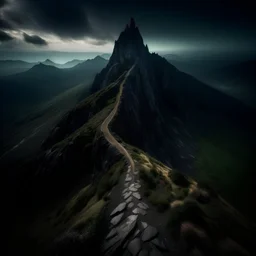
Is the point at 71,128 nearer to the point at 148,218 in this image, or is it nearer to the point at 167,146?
the point at 167,146

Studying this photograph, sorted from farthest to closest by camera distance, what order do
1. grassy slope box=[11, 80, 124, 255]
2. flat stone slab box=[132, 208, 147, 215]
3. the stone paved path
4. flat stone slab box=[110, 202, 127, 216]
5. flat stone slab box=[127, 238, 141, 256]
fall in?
grassy slope box=[11, 80, 124, 255]
flat stone slab box=[110, 202, 127, 216]
flat stone slab box=[132, 208, 147, 215]
the stone paved path
flat stone slab box=[127, 238, 141, 256]

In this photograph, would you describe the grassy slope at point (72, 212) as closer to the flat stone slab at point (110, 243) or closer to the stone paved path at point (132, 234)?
the flat stone slab at point (110, 243)

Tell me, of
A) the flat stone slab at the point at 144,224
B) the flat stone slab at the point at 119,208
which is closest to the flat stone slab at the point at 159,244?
the flat stone slab at the point at 144,224

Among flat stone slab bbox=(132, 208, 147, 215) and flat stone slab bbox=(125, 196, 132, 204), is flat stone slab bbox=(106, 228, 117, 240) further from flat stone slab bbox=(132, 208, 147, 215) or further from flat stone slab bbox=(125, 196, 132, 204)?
flat stone slab bbox=(125, 196, 132, 204)

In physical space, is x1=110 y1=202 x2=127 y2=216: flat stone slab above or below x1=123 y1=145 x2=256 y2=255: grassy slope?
below

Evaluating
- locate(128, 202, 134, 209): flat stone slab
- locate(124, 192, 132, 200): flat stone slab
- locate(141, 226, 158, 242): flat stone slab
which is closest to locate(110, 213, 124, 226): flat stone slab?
locate(128, 202, 134, 209): flat stone slab

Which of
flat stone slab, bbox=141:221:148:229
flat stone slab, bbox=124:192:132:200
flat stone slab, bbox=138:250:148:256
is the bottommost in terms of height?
flat stone slab, bbox=124:192:132:200

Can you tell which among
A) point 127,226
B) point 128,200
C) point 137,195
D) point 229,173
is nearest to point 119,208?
point 128,200

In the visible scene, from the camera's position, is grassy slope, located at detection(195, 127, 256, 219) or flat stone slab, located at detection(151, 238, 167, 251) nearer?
flat stone slab, located at detection(151, 238, 167, 251)

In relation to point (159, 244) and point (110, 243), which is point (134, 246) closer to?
point (159, 244)
